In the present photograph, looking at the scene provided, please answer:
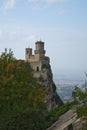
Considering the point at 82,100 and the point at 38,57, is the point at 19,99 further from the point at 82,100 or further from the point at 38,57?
the point at 38,57

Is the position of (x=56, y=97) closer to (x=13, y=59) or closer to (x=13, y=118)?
(x=13, y=59)

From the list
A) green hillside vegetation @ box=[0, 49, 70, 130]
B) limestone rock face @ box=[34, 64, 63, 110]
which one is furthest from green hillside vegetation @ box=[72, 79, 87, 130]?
limestone rock face @ box=[34, 64, 63, 110]

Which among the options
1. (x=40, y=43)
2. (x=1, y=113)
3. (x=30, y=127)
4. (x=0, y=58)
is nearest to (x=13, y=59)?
(x=0, y=58)

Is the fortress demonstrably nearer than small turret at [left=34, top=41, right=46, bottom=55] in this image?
Yes

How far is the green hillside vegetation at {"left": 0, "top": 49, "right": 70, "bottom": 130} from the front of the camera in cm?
3422

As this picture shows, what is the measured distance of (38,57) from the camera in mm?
93375

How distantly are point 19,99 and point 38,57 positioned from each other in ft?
181

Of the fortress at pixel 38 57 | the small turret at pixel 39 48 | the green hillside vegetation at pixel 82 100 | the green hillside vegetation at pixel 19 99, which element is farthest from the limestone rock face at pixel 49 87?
the green hillside vegetation at pixel 82 100

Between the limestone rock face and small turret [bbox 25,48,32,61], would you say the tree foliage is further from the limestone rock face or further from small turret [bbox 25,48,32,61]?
small turret [bbox 25,48,32,61]

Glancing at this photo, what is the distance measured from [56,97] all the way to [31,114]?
41288 millimetres

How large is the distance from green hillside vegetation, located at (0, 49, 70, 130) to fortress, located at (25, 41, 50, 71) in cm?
4561

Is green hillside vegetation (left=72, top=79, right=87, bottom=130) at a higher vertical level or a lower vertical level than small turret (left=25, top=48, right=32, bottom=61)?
lower

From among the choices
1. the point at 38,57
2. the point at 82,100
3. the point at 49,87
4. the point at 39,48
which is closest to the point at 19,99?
the point at 82,100

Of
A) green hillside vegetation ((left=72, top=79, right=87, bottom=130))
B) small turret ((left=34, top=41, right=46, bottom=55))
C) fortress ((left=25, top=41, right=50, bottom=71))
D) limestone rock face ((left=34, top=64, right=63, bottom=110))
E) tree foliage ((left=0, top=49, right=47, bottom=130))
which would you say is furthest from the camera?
small turret ((left=34, top=41, right=46, bottom=55))
